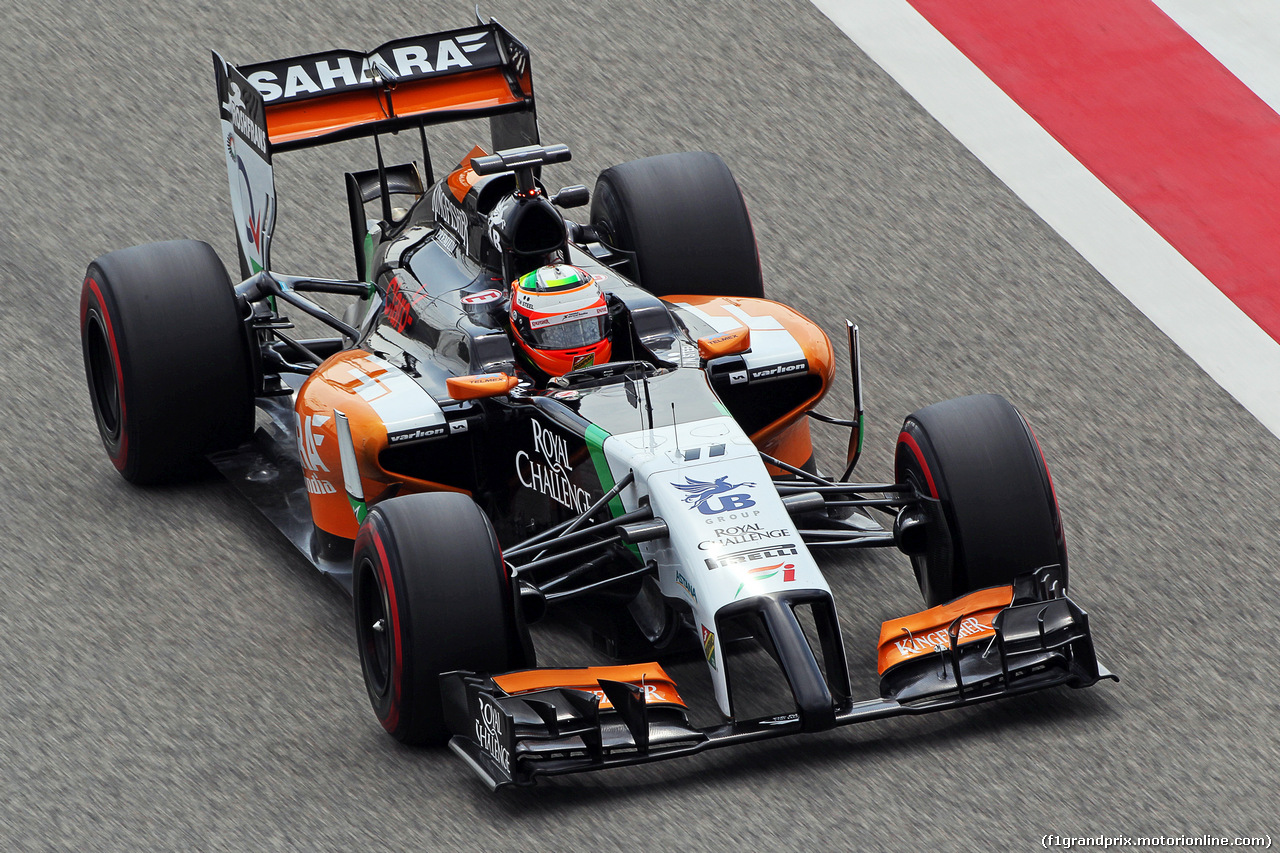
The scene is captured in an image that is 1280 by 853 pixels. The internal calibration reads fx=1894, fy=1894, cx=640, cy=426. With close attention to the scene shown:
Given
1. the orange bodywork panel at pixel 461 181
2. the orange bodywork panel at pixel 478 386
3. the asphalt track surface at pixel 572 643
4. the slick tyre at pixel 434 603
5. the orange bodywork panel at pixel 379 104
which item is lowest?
the asphalt track surface at pixel 572 643

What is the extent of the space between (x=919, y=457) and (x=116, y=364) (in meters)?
3.84

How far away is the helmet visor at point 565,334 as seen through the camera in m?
7.95

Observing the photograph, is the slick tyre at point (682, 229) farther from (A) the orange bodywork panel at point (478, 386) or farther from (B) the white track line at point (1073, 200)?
(B) the white track line at point (1073, 200)

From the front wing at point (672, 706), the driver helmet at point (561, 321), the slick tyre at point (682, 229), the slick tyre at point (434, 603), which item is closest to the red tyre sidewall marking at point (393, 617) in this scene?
the slick tyre at point (434, 603)

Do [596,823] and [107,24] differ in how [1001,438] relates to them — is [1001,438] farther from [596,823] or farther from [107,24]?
[107,24]

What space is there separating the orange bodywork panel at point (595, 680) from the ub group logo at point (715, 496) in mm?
609

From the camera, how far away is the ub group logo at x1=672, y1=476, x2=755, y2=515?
6.89m

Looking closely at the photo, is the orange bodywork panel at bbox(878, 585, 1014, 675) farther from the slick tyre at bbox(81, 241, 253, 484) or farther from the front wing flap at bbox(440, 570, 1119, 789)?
the slick tyre at bbox(81, 241, 253, 484)

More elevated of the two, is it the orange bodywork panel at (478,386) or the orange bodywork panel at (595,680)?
the orange bodywork panel at (478,386)

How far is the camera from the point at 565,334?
7.96 m

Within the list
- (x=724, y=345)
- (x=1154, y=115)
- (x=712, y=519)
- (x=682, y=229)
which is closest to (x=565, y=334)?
(x=724, y=345)

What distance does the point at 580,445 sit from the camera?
24.3 ft

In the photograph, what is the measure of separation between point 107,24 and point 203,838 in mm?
9086

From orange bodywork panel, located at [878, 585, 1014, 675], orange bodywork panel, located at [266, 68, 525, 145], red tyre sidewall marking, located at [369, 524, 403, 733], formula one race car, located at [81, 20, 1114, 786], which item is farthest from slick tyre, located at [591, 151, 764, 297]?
red tyre sidewall marking, located at [369, 524, 403, 733]
